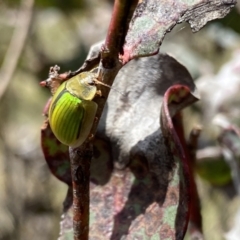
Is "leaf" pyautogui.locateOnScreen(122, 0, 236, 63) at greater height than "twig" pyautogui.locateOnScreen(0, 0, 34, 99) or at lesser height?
lesser

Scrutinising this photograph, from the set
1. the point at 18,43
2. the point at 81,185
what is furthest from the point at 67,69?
the point at 81,185

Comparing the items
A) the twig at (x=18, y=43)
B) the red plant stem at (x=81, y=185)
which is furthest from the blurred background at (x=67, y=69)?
the red plant stem at (x=81, y=185)

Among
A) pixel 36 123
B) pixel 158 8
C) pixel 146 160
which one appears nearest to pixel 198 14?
pixel 158 8

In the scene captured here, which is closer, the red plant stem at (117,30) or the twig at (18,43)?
the red plant stem at (117,30)

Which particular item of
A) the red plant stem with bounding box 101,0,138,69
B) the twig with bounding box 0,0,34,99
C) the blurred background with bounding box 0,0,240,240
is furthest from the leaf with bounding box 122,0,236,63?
the twig with bounding box 0,0,34,99

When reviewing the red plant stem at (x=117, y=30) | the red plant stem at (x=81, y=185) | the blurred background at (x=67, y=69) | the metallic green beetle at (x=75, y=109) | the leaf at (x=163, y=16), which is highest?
the blurred background at (x=67, y=69)

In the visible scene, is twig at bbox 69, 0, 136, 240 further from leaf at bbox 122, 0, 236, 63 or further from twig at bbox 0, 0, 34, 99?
twig at bbox 0, 0, 34, 99

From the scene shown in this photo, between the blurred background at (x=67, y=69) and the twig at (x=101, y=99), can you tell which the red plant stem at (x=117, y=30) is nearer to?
the twig at (x=101, y=99)

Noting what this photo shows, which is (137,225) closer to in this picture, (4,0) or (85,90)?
(85,90)
